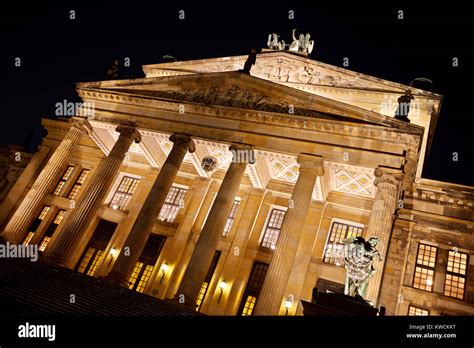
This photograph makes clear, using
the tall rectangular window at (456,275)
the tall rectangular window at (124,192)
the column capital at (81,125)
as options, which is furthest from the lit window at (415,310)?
the column capital at (81,125)

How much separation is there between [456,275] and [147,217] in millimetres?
16886

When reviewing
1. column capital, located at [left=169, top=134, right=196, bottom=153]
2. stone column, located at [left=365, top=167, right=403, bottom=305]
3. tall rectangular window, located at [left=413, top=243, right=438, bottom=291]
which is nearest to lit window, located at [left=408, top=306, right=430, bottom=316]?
tall rectangular window, located at [left=413, top=243, right=438, bottom=291]

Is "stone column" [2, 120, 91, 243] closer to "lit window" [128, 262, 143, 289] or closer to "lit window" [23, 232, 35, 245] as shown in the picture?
"lit window" [23, 232, 35, 245]

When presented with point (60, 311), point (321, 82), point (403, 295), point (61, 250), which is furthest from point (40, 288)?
point (321, 82)

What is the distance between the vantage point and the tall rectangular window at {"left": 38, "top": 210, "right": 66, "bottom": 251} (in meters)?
26.0

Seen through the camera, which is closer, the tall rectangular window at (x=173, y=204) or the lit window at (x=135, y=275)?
the lit window at (x=135, y=275)

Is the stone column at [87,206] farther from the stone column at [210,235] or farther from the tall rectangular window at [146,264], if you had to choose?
the stone column at [210,235]

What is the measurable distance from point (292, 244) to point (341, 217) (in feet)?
24.0

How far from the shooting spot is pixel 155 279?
2284 cm

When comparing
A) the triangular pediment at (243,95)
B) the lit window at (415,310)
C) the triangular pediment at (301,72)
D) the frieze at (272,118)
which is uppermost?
the triangular pediment at (301,72)

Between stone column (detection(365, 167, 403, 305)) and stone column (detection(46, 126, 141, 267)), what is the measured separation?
1466 centimetres

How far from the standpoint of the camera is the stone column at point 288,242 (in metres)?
14.9

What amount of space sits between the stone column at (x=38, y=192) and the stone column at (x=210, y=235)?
1113cm

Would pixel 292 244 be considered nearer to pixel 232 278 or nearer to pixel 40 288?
pixel 232 278
